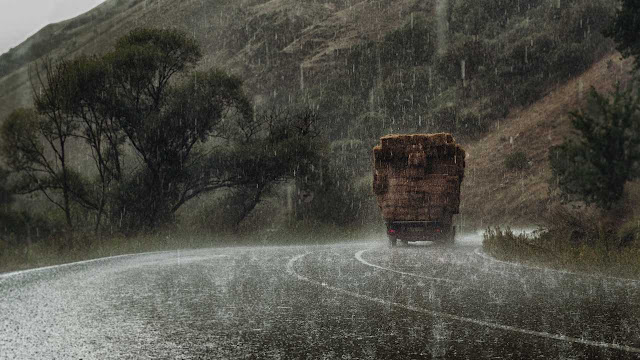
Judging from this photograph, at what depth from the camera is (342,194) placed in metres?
34.2

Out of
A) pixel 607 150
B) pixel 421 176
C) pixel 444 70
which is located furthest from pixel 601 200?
pixel 444 70

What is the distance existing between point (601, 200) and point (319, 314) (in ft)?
49.8

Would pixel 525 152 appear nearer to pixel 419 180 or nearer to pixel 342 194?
pixel 342 194

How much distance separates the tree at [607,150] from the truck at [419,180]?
3648 millimetres

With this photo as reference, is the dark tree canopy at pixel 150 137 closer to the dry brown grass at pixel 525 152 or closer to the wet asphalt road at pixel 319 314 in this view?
the wet asphalt road at pixel 319 314

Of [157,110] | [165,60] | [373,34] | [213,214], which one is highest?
[373,34]

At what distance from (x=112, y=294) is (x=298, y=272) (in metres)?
4.28

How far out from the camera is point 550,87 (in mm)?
52688

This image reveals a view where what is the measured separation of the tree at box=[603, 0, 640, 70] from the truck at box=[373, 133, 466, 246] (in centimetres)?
816

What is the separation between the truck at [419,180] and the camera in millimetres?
22891

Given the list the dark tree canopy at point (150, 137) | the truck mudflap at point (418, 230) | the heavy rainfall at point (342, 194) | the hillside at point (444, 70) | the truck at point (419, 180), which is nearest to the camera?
the heavy rainfall at point (342, 194)

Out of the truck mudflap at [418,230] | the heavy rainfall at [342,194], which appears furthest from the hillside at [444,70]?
the truck mudflap at [418,230]

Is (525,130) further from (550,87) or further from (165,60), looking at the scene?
(165,60)

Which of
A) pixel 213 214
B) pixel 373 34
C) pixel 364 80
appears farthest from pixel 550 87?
pixel 213 214
